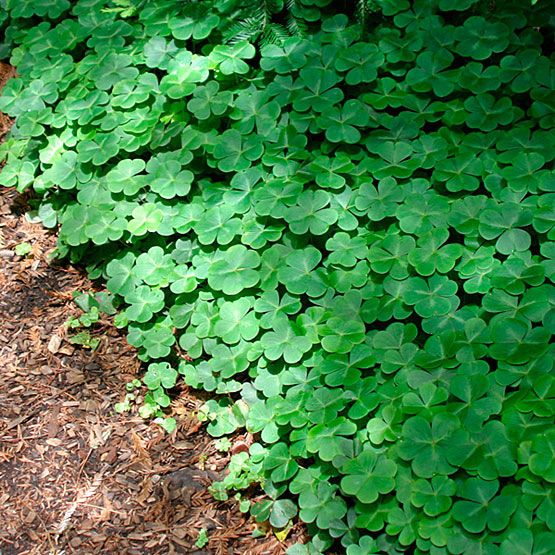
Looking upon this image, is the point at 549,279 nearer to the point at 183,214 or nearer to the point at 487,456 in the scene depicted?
the point at 487,456

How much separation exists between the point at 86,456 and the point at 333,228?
134cm

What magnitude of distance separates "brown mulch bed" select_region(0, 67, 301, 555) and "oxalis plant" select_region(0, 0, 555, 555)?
14 centimetres

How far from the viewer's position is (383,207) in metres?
3.03

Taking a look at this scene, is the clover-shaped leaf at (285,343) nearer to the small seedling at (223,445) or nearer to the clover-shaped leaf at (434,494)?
the small seedling at (223,445)

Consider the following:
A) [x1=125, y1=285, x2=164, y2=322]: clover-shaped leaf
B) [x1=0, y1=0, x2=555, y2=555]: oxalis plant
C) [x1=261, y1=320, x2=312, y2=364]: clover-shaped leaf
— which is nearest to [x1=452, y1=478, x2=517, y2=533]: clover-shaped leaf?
[x1=0, y1=0, x2=555, y2=555]: oxalis plant

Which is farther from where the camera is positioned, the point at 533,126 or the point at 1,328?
the point at 1,328

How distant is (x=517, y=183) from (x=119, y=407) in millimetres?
1830

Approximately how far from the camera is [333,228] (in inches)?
123

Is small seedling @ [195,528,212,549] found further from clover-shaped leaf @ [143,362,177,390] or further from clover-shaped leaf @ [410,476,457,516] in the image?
clover-shaped leaf @ [410,476,457,516]

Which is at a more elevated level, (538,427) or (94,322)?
(538,427)

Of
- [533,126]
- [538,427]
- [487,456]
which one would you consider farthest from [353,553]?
[533,126]

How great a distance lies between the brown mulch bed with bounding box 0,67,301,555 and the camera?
9.53ft

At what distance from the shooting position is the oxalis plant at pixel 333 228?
99.1 inches

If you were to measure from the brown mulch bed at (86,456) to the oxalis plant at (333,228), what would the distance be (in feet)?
0.46
